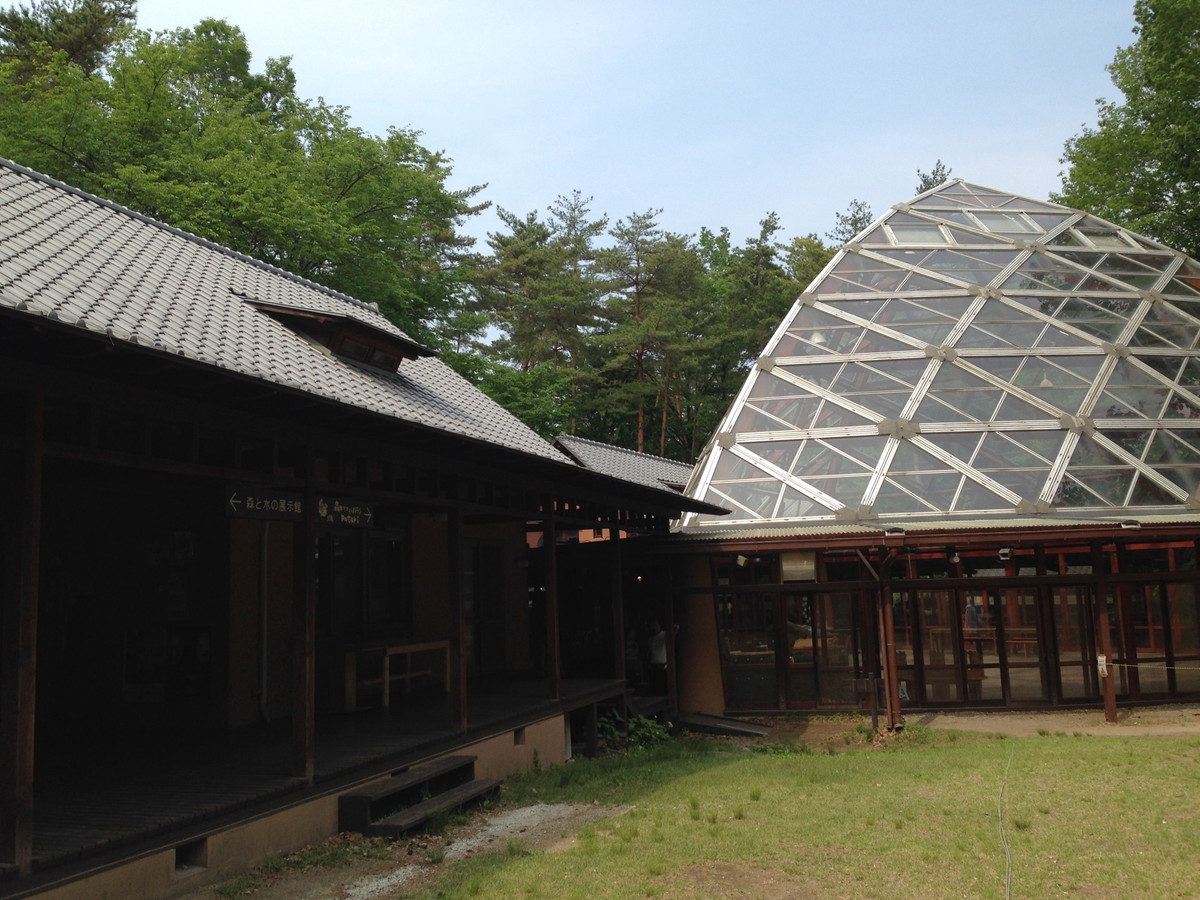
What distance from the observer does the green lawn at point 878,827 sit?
6.80 m

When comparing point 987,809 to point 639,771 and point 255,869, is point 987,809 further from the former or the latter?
point 255,869

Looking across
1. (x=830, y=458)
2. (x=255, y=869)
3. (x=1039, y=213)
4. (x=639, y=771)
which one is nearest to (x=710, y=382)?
(x=1039, y=213)

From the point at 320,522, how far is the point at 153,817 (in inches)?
120

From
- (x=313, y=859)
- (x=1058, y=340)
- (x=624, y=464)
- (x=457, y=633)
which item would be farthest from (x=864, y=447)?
(x=313, y=859)

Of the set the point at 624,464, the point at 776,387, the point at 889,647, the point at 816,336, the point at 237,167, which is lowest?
the point at 889,647

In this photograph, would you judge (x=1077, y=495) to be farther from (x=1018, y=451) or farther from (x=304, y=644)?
(x=304, y=644)

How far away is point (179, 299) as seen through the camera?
350 inches

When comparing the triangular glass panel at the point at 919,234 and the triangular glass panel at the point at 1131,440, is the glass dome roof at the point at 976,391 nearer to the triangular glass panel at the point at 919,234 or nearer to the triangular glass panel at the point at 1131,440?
the triangular glass panel at the point at 1131,440

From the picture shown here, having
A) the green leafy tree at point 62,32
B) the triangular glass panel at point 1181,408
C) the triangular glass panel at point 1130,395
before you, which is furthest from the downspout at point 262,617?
the green leafy tree at point 62,32

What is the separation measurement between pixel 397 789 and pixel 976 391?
530 inches

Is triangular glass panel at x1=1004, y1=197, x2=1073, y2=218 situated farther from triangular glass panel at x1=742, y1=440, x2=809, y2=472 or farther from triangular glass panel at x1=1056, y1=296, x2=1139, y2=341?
triangular glass panel at x1=742, y1=440, x2=809, y2=472

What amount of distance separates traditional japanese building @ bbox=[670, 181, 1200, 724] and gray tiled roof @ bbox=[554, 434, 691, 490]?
1958 mm

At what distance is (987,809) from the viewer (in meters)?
9.01

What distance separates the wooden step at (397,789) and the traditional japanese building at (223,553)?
96mm
